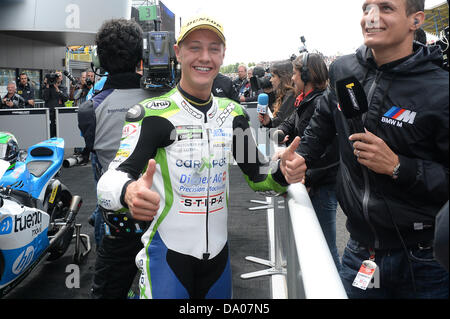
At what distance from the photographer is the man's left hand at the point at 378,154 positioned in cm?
159

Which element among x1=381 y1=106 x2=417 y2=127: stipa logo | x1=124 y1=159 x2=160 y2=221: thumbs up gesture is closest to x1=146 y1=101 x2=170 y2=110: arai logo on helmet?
x1=124 y1=159 x2=160 y2=221: thumbs up gesture

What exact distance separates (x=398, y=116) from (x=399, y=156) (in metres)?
0.17

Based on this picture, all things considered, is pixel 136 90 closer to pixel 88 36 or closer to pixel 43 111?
pixel 43 111

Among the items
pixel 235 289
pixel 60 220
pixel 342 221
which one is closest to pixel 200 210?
pixel 235 289

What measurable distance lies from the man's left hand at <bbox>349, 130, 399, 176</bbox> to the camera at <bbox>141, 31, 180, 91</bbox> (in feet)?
4.79

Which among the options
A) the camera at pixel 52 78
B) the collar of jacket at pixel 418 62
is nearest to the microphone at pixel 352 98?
the collar of jacket at pixel 418 62

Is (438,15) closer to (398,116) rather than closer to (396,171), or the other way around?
(398,116)

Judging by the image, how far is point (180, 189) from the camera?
1862 millimetres

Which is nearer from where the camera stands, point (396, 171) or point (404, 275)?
point (396, 171)

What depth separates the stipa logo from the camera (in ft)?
5.35

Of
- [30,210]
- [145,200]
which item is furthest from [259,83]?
[145,200]

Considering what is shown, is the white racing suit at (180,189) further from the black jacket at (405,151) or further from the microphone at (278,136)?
the microphone at (278,136)
